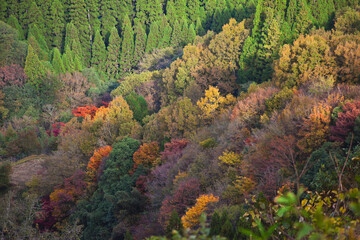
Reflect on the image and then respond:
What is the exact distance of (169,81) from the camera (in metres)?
44.7

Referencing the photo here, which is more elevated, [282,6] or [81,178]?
[282,6]

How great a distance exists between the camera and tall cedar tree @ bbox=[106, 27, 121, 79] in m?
72.3

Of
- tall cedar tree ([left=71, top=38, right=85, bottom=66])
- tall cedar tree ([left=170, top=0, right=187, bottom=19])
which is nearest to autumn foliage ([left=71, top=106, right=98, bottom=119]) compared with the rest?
tall cedar tree ([left=71, top=38, right=85, bottom=66])

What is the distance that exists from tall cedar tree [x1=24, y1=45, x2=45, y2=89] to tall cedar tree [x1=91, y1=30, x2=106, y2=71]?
Result: 15.6 metres

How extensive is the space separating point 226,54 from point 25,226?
102ft

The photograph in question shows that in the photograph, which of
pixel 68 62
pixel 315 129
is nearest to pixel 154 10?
pixel 68 62

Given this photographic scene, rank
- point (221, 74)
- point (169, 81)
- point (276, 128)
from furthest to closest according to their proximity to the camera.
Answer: point (169, 81), point (221, 74), point (276, 128)

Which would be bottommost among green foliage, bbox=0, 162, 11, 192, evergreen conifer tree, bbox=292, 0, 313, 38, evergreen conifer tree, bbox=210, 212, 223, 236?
green foliage, bbox=0, 162, 11, 192

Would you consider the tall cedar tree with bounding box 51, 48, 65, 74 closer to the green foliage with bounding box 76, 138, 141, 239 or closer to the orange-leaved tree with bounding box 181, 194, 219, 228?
the green foliage with bounding box 76, 138, 141, 239

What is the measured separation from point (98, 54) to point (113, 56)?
366cm

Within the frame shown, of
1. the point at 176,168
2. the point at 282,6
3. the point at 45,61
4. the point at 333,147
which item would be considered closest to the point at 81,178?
the point at 176,168

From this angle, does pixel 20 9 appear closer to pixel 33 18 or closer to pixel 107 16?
pixel 33 18

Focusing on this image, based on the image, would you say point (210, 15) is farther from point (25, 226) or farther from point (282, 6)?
point (25, 226)

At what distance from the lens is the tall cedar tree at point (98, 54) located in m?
73.1
